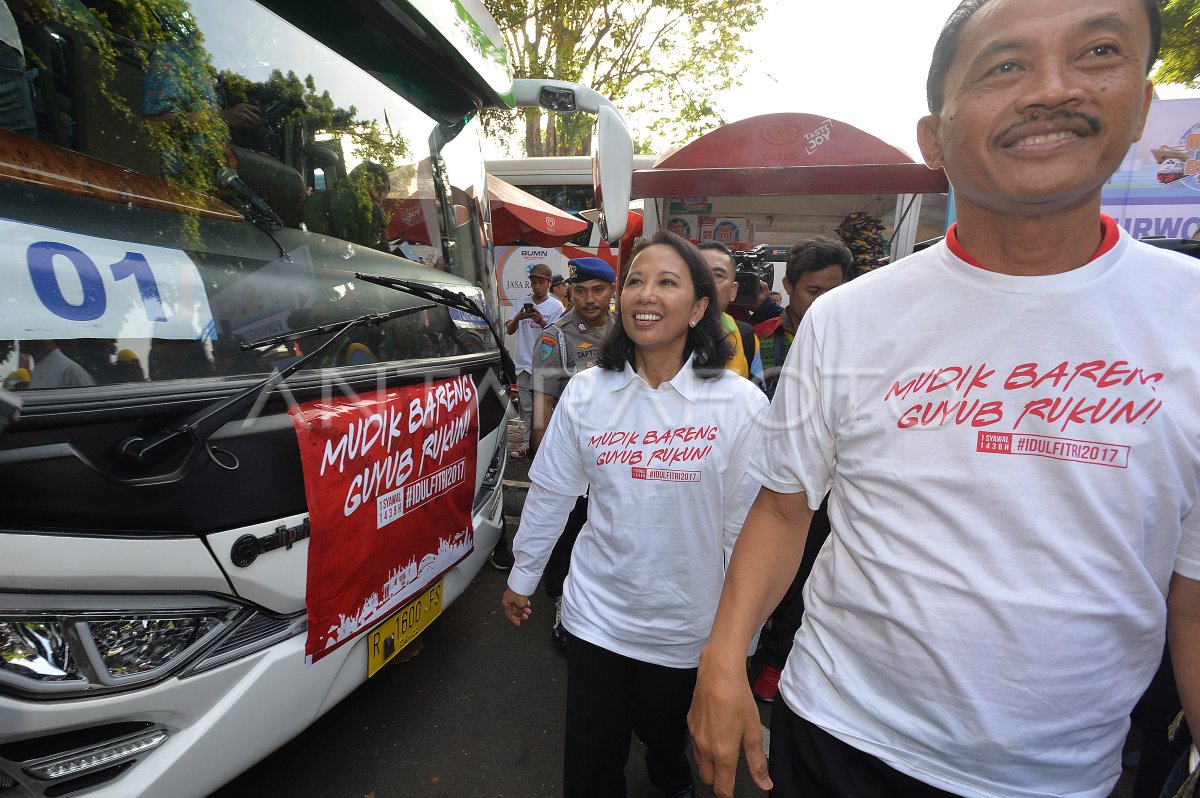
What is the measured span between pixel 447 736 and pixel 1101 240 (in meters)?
2.58

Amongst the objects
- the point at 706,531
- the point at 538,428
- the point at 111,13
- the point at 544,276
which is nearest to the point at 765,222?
the point at 544,276

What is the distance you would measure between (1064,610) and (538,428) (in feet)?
9.28

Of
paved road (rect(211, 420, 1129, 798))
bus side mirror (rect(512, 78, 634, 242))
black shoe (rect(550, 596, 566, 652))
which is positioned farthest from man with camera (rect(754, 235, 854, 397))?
paved road (rect(211, 420, 1129, 798))

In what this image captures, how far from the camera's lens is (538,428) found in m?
3.55

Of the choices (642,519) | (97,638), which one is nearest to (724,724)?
(642,519)

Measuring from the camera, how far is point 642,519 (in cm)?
178

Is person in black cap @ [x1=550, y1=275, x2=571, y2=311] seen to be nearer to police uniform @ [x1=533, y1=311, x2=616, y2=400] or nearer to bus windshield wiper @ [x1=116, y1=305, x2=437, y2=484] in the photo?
police uniform @ [x1=533, y1=311, x2=616, y2=400]

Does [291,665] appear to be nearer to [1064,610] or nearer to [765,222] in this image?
[1064,610]

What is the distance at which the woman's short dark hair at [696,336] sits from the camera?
1.97 meters

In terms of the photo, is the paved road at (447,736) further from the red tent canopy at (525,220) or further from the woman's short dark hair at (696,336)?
the red tent canopy at (525,220)

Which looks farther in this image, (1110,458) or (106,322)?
(106,322)

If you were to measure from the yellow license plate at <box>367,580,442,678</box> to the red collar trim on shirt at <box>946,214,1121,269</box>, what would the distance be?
1917 mm

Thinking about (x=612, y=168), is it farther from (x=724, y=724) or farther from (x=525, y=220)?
(x=525, y=220)

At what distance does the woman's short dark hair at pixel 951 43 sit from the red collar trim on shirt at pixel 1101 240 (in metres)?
0.21
